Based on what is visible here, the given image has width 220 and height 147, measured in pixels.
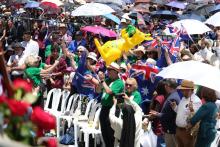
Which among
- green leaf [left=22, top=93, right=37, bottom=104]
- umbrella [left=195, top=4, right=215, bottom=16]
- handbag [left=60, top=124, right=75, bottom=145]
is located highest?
green leaf [left=22, top=93, right=37, bottom=104]

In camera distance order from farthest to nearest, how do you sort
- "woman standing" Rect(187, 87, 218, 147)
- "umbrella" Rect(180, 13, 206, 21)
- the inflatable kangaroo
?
"umbrella" Rect(180, 13, 206, 21) < the inflatable kangaroo < "woman standing" Rect(187, 87, 218, 147)

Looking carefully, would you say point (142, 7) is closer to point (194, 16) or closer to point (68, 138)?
point (194, 16)

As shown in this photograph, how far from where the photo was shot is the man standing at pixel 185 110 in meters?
7.41

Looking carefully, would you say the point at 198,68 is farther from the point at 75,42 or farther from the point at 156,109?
the point at 75,42

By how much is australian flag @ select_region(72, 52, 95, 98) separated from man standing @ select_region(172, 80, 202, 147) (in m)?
2.63

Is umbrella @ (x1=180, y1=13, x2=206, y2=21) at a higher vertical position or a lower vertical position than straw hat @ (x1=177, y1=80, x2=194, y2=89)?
lower

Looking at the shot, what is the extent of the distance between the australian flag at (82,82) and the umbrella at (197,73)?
6.76ft

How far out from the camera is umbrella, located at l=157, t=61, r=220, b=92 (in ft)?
23.7

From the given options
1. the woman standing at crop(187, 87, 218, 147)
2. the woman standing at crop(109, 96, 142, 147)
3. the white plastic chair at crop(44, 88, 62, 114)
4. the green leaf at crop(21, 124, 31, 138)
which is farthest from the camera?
the white plastic chair at crop(44, 88, 62, 114)

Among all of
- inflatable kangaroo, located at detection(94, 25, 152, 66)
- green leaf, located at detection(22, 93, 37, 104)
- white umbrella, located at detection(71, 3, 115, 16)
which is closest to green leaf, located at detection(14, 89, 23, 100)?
green leaf, located at detection(22, 93, 37, 104)

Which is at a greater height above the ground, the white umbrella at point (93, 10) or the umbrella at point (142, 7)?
the white umbrella at point (93, 10)

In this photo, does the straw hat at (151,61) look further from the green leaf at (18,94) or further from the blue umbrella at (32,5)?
the blue umbrella at (32,5)

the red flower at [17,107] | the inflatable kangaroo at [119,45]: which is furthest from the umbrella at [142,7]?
the red flower at [17,107]

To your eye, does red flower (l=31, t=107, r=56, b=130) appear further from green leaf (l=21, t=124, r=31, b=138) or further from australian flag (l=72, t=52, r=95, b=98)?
australian flag (l=72, t=52, r=95, b=98)
